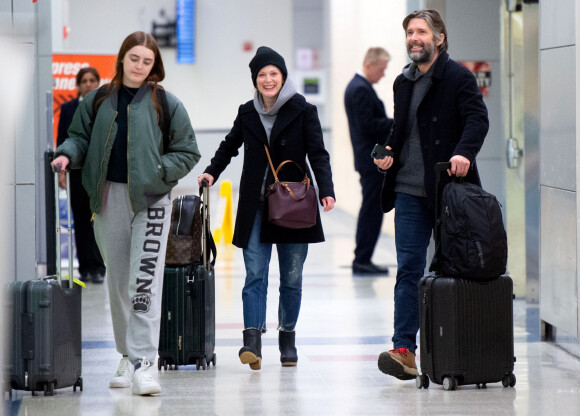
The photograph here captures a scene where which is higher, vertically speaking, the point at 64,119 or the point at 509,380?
the point at 64,119

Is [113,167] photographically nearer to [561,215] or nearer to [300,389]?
[300,389]

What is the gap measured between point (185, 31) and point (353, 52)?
6.31 metres

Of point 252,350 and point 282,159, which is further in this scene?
point 282,159

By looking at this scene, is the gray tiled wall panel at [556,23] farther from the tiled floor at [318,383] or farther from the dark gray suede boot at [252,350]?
the dark gray suede boot at [252,350]

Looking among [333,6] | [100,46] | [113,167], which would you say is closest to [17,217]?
[113,167]

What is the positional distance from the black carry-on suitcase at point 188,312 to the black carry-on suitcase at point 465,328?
3.76ft

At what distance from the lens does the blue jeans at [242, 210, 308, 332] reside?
5641 millimetres

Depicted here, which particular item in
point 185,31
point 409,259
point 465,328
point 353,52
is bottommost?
point 465,328

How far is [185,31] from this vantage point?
74.2 ft

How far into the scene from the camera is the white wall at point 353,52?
13250mm

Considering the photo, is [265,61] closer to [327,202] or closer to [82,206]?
[327,202]

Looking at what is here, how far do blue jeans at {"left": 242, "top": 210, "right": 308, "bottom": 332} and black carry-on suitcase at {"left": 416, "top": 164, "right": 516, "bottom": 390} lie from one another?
872mm

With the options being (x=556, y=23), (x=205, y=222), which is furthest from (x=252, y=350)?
(x=556, y=23)

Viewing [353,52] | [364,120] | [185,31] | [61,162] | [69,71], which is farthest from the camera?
[185,31]
